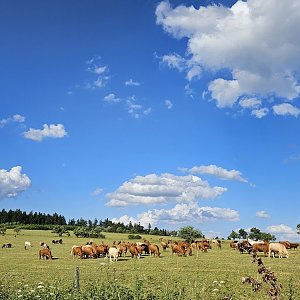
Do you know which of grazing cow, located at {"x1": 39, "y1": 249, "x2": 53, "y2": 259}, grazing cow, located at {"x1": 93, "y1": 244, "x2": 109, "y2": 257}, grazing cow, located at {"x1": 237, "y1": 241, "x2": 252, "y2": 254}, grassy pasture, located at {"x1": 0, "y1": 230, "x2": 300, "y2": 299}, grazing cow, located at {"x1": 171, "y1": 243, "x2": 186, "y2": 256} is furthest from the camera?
grazing cow, located at {"x1": 171, "y1": 243, "x2": 186, "y2": 256}

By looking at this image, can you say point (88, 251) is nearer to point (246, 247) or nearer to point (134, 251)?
point (134, 251)

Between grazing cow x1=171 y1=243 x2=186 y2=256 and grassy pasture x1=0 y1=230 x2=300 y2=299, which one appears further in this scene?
grazing cow x1=171 y1=243 x2=186 y2=256

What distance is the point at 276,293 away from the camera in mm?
5883

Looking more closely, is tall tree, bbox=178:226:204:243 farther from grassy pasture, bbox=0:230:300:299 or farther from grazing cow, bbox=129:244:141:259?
grassy pasture, bbox=0:230:300:299

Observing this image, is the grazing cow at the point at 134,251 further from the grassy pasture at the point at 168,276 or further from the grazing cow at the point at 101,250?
the grassy pasture at the point at 168,276

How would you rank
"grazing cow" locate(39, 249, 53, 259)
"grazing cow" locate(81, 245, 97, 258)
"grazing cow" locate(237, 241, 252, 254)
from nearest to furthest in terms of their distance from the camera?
"grazing cow" locate(237, 241, 252, 254) < "grazing cow" locate(39, 249, 53, 259) < "grazing cow" locate(81, 245, 97, 258)

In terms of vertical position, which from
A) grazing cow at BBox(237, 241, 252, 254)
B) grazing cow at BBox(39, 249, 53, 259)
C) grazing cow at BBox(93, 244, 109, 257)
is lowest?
grazing cow at BBox(39, 249, 53, 259)

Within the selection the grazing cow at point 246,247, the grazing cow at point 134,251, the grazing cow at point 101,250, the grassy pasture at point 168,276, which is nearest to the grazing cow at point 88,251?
the grazing cow at point 101,250

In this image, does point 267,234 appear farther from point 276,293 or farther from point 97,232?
point 276,293

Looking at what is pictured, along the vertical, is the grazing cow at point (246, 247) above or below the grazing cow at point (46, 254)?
above

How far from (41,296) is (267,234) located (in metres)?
128

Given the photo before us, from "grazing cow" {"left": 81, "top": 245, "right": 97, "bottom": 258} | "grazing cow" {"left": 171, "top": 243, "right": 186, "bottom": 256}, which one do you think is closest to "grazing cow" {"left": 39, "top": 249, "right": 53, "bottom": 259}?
"grazing cow" {"left": 81, "top": 245, "right": 97, "bottom": 258}

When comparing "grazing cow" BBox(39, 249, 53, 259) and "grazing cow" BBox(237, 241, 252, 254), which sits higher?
"grazing cow" BBox(237, 241, 252, 254)

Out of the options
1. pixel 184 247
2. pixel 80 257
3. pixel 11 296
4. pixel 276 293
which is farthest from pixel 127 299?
pixel 184 247
